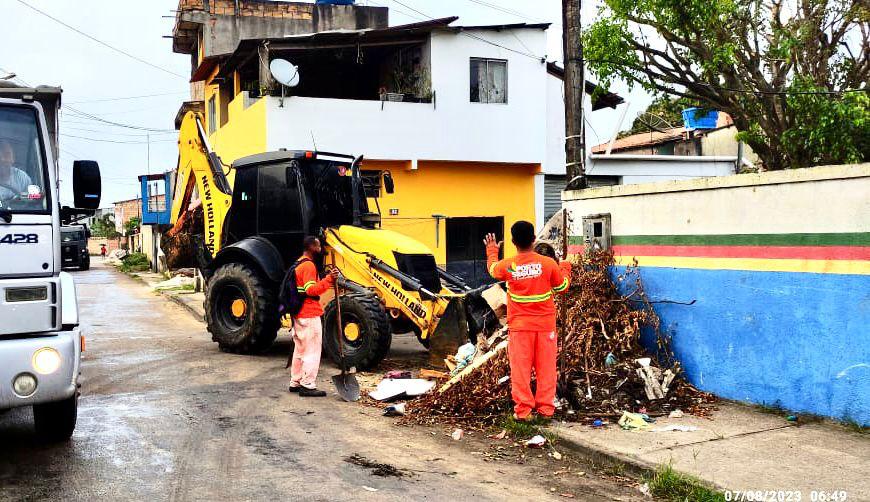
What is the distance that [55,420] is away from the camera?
6.46m

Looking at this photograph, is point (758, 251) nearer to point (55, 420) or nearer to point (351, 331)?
point (351, 331)

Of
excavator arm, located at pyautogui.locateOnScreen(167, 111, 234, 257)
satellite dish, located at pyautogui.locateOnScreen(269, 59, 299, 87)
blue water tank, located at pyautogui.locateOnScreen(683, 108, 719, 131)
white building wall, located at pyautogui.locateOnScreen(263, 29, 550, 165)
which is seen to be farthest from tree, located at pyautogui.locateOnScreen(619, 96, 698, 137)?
excavator arm, located at pyautogui.locateOnScreen(167, 111, 234, 257)

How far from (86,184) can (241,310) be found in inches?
208

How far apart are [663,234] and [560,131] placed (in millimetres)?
→ 14560

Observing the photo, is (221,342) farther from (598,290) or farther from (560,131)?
(560,131)

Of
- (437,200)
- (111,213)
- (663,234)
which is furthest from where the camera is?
(111,213)

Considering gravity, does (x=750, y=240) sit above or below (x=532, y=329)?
above

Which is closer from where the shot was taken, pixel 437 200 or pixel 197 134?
pixel 197 134

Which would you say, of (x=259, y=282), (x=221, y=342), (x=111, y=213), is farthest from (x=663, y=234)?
(x=111, y=213)

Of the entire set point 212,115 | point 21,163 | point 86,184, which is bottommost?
point 86,184

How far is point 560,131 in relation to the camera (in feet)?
74.5

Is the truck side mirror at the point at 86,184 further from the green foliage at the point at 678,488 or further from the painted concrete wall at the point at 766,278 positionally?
the painted concrete wall at the point at 766,278

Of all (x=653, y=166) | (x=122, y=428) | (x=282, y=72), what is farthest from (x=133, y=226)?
(x=122, y=428)

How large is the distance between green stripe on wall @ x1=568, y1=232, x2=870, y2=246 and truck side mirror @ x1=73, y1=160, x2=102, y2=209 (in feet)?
18.3
